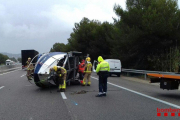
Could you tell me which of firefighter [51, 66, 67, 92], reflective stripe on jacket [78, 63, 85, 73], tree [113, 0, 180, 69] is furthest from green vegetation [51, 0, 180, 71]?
firefighter [51, 66, 67, 92]

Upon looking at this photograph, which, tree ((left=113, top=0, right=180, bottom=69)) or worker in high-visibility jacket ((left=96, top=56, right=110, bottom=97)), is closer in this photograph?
worker in high-visibility jacket ((left=96, top=56, right=110, bottom=97))

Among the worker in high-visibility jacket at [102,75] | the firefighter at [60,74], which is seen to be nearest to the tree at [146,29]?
the firefighter at [60,74]

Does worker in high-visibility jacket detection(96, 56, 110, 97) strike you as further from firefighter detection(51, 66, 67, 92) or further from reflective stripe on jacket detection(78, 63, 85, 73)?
reflective stripe on jacket detection(78, 63, 85, 73)

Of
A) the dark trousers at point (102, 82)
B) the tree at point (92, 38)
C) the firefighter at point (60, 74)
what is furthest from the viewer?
the tree at point (92, 38)

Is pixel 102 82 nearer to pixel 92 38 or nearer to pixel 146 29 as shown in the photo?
pixel 146 29

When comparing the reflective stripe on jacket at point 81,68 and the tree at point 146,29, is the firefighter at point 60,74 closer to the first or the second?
the reflective stripe on jacket at point 81,68

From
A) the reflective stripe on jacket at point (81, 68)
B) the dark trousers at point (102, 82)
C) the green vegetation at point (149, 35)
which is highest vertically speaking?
the green vegetation at point (149, 35)

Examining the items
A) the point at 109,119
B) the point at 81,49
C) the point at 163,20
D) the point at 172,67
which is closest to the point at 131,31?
the point at 163,20

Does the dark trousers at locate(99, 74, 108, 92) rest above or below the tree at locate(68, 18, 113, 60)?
below

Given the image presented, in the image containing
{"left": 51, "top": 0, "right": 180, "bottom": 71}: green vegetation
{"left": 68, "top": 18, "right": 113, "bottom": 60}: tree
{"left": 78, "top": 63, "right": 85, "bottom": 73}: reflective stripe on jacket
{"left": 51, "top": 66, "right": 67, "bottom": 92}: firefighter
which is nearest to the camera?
{"left": 51, "top": 66, "right": 67, "bottom": 92}: firefighter

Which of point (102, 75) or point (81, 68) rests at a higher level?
point (81, 68)

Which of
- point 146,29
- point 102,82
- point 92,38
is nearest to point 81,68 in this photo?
point 102,82

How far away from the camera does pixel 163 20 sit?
2300cm

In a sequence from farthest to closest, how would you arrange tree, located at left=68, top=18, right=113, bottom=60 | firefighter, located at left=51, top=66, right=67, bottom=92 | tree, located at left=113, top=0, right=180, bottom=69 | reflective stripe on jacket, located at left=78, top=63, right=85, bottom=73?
tree, located at left=68, top=18, right=113, bottom=60, tree, located at left=113, top=0, right=180, bottom=69, reflective stripe on jacket, located at left=78, top=63, right=85, bottom=73, firefighter, located at left=51, top=66, right=67, bottom=92
